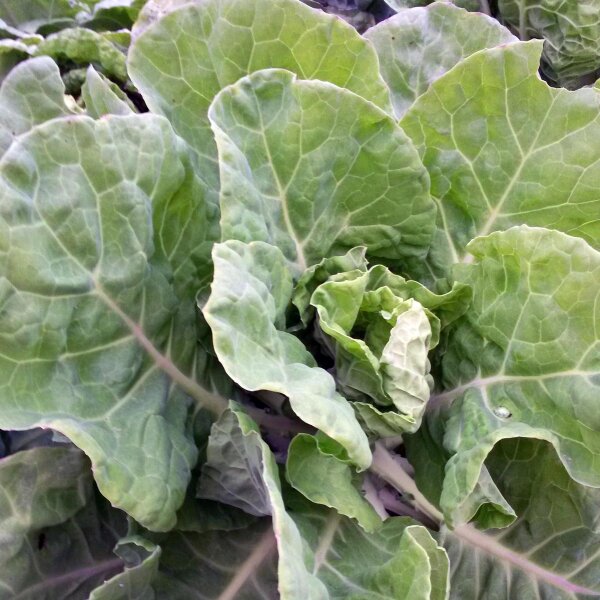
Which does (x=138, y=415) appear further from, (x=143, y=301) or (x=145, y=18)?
(x=145, y=18)

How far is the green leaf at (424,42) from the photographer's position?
52.2 inches

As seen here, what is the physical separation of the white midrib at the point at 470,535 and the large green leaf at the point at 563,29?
4.52 feet

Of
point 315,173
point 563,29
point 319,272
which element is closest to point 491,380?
point 319,272

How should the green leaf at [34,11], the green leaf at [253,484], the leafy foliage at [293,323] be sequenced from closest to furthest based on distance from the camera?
the green leaf at [253,484] < the leafy foliage at [293,323] < the green leaf at [34,11]

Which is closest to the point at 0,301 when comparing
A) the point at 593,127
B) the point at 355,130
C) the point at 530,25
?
the point at 355,130

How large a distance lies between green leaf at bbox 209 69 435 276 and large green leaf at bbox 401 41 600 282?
0.12 meters

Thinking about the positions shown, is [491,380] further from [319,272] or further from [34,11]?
[34,11]

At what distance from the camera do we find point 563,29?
6.27 ft

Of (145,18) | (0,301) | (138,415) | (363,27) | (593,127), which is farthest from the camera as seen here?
(363,27)

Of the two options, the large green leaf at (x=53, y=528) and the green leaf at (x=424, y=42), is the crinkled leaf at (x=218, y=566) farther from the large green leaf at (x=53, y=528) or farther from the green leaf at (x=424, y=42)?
the green leaf at (x=424, y=42)

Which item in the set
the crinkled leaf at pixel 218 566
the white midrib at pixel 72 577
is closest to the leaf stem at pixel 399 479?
the crinkled leaf at pixel 218 566

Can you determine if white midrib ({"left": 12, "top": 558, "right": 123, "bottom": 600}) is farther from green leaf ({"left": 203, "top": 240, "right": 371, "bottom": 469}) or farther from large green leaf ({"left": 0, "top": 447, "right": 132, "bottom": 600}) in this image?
green leaf ({"left": 203, "top": 240, "right": 371, "bottom": 469})

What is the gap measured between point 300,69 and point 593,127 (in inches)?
18.4

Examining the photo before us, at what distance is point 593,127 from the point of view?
3.50 feet
